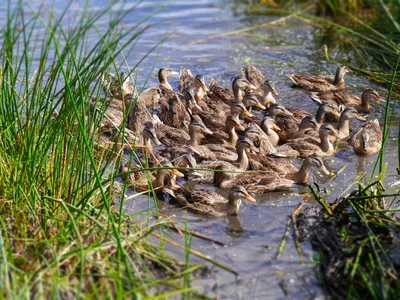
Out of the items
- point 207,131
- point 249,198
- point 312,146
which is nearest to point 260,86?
point 207,131

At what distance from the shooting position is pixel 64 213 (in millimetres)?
4535

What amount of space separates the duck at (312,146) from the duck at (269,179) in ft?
1.47

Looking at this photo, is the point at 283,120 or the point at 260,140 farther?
the point at 283,120

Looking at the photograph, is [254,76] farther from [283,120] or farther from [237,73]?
[283,120]

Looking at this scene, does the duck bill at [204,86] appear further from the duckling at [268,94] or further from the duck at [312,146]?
the duck at [312,146]

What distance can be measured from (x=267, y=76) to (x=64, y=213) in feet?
17.6

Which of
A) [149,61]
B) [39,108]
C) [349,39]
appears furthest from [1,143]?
[349,39]

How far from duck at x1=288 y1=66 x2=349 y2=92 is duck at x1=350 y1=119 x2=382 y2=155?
1425 millimetres

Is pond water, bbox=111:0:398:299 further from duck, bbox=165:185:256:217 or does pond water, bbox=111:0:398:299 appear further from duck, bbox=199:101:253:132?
duck, bbox=199:101:253:132

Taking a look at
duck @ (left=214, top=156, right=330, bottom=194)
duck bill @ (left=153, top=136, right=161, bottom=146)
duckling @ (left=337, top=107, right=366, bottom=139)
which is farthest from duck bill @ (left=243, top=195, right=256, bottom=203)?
duckling @ (left=337, top=107, right=366, bottom=139)

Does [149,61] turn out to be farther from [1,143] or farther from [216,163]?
[1,143]

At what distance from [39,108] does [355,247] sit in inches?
87.7

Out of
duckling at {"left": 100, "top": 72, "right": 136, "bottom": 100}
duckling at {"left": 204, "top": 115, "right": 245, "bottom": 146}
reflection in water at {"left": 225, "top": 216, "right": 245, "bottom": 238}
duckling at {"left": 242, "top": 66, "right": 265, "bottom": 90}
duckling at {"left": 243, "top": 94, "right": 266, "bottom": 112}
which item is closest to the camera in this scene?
duckling at {"left": 100, "top": 72, "right": 136, "bottom": 100}

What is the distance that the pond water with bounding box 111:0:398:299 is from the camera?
443cm
